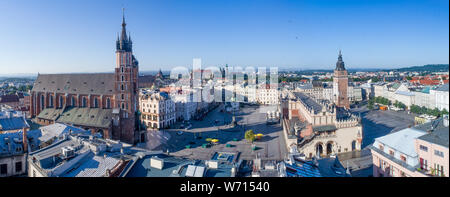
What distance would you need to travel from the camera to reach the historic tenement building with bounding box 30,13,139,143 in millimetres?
28219

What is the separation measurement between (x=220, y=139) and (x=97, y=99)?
13.9 m

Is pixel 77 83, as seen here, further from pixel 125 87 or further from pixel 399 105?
pixel 399 105

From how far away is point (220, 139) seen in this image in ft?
97.4

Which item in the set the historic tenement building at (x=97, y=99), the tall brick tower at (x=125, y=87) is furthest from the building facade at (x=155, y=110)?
the tall brick tower at (x=125, y=87)

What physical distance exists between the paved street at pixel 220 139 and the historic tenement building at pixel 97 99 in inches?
140

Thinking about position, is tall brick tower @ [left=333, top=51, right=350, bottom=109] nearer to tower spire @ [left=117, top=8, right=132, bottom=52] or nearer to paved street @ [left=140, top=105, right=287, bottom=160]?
paved street @ [left=140, top=105, right=287, bottom=160]

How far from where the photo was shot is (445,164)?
747 centimetres

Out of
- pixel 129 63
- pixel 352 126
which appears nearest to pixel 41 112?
pixel 129 63

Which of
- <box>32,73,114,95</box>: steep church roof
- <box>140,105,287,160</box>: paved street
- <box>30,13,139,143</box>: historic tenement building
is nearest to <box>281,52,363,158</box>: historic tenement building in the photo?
<box>140,105,287,160</box>: paved street

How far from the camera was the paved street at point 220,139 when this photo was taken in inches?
969

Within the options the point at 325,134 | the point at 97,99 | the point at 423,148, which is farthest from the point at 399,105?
the point at 97,99

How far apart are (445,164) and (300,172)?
3798 millimetres

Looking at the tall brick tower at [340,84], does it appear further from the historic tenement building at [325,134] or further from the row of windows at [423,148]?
the row of windows at [423,148]

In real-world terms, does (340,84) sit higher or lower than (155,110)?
higher
